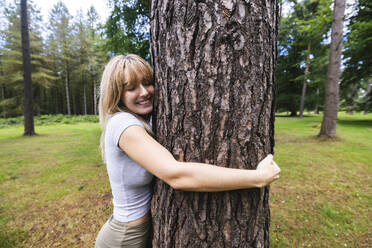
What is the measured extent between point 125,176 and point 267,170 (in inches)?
38.4

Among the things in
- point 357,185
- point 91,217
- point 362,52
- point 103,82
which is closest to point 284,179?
point 357,185

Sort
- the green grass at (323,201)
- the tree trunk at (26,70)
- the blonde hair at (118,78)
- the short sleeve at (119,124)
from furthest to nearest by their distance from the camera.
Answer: the tree trunk at (26,70), the green grass at (323,201), the blonde hair at (118,78), the short sleeve at (119,124)

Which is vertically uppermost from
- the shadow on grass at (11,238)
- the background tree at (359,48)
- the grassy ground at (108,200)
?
the background tree at (359,48)

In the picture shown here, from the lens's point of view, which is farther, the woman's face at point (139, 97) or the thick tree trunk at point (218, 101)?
the woman's face at point (139, 97)

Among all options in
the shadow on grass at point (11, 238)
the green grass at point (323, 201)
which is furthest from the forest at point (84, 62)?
the shadow on grass at point (11, 238)

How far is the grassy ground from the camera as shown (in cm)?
266

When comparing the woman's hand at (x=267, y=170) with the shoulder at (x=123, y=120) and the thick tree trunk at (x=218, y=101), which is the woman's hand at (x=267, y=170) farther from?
the shoulder at (x=123, y=120)

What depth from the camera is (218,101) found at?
109cm

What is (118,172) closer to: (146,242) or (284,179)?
(146,242)

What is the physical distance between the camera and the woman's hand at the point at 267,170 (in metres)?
1.01

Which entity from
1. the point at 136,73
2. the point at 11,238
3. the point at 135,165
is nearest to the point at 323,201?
the point at 135,165

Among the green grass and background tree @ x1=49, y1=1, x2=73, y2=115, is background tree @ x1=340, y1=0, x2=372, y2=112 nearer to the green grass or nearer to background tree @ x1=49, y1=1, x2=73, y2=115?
the green grass

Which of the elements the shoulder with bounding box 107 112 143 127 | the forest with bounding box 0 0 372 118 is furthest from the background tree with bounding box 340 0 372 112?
the shoulder with bounding box 107 112 143 127

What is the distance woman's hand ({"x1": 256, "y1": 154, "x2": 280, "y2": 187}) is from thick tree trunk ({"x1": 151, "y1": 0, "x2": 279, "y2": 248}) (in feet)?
0.20
